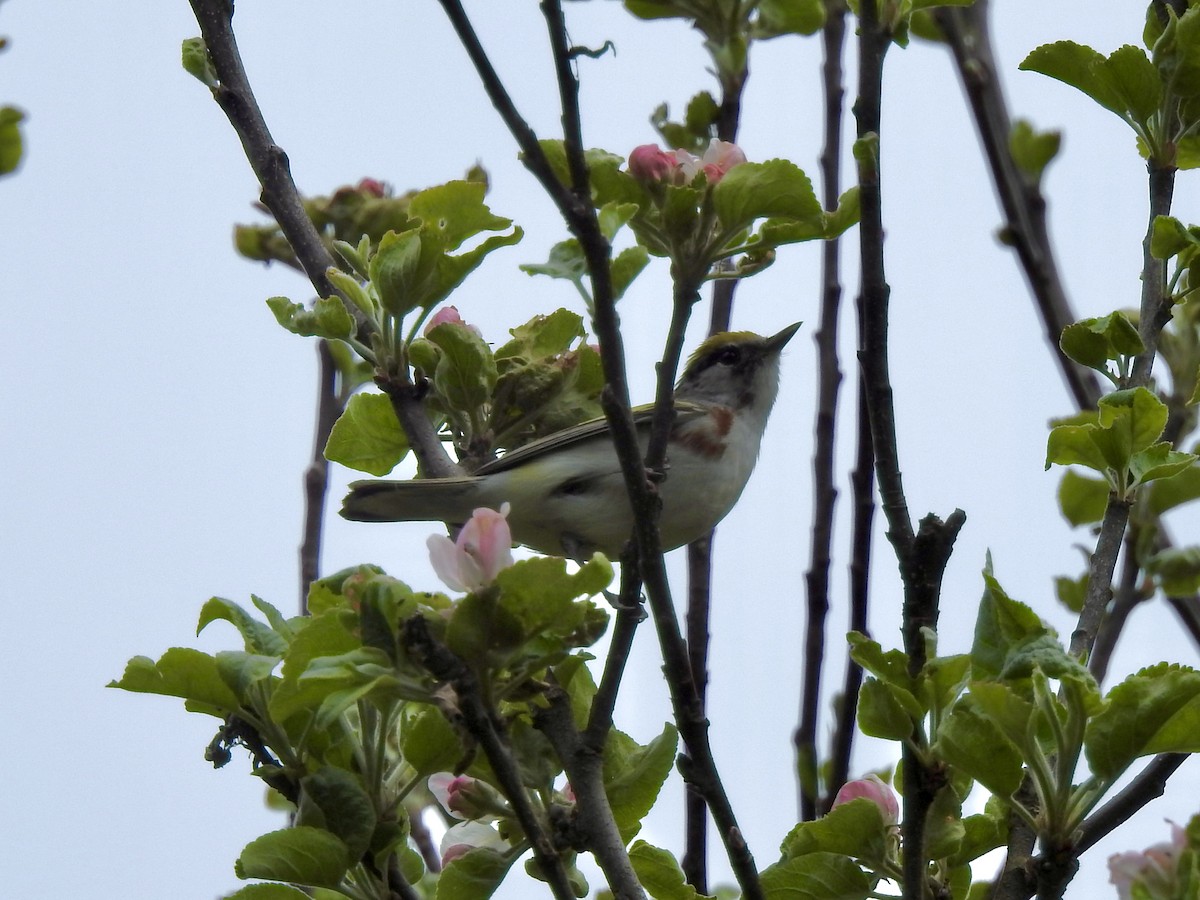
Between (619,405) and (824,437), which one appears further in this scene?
(824,437)

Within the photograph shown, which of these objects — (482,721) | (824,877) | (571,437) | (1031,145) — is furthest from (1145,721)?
(1031,145)

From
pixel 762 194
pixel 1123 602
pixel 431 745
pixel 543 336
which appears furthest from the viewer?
pixel 1123 602

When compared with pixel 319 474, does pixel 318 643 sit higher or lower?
lower

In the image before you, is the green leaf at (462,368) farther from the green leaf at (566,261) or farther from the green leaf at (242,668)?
the green leaf at (242,668)

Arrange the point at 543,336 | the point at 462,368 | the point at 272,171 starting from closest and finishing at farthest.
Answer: the point at 462,368
the point at 272,171
the point at 543,336

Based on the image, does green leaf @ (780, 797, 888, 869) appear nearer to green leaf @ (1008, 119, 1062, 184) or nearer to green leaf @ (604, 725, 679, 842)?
green leaf @ (604, 725, 679, 842)

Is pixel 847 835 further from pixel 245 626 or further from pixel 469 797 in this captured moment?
pixel 245 626

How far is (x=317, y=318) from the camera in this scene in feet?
9.83

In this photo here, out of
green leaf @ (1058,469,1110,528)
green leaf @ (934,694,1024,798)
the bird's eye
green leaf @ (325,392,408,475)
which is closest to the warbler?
green leaf @ (325,392,408,475)

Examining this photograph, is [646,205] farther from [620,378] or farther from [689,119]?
[689,119]

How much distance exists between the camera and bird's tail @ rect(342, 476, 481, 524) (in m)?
3.78

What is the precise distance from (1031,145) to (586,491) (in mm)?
1979

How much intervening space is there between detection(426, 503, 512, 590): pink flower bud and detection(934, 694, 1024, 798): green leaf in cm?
77

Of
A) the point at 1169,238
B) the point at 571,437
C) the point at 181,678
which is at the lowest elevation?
the point at 181,678
